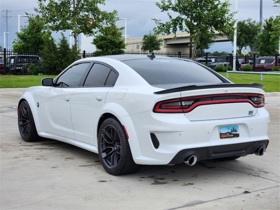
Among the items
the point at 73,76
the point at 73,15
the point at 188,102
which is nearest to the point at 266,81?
the point at 73,15

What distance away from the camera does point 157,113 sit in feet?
16.0

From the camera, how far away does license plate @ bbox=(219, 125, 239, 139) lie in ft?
16.6

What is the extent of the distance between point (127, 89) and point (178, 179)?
1.24m

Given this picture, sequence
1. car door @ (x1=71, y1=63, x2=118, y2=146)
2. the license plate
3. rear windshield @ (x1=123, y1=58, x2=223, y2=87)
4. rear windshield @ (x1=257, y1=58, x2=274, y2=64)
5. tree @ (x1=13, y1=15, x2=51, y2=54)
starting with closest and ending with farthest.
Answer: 1. the license plate
2. rear windshield @ (x1=123, y1=58, x2=223, y2=87)
3. car door @ (x1=71, y1=63, x2=118, y2=146)
4. tree @ (x1=13, y1=15, x2=51, y2=54)
5. rear windshield @ (x1=257, y1=58, x2=274, y2=64)

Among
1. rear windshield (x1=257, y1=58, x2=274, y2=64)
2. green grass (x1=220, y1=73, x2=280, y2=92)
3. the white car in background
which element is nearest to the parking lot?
the white car in background

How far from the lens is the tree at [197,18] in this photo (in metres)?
25.4

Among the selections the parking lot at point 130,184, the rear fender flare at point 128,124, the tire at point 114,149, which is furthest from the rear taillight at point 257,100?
the tire at point 114,149

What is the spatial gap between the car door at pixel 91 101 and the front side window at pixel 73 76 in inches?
8.7

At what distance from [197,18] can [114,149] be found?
21.2 meters

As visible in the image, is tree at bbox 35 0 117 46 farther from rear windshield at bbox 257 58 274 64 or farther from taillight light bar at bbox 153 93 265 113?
taillight light bar at bbox 153 93 265 113

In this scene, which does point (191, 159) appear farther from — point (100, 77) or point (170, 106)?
point (100, 77)

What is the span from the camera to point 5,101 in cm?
1451

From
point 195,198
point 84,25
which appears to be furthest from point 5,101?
point 84,25

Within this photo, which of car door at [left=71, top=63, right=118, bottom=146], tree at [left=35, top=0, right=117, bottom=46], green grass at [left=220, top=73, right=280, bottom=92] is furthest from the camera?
tree at [left=35, top=0, right=117, bottom=46]
